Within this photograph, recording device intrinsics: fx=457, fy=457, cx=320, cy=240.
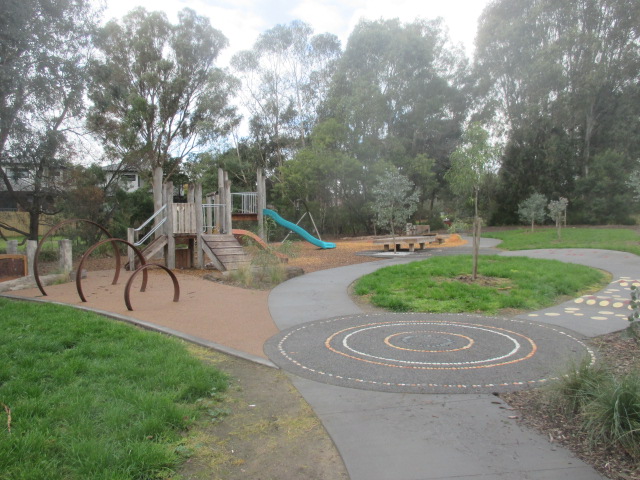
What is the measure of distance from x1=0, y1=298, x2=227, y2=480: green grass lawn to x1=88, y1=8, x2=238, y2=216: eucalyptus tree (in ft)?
71.1

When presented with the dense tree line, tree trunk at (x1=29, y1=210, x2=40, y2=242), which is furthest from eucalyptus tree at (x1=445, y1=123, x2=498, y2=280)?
tree trunk at (x1=29, y1=210, x2=40, y2=242)

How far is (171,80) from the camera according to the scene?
28047 mm

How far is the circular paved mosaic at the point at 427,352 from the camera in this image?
3895 mm

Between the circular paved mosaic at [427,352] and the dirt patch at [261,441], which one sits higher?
the circular paved mosaic at [427,352]

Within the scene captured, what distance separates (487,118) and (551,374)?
1238 inches

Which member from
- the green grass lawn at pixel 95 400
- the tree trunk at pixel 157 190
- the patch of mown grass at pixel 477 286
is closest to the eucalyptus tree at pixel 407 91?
the tree trunk at pixel 157 190

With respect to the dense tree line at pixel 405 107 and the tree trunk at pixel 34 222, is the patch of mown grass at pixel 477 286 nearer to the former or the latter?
the tree trunk at pixel 34 222

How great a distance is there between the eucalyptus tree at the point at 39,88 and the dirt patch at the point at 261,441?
31.7ft

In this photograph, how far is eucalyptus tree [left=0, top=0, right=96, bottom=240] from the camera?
9.93 meters

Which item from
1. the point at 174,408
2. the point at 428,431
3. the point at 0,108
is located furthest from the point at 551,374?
the point at 0,108

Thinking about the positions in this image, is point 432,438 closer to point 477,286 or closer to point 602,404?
point 602,404

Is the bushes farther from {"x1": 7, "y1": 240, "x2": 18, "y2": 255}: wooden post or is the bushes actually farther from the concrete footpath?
{"x1": 7, "y1": 240, "x2": 18, "y2": 255}: wooden post

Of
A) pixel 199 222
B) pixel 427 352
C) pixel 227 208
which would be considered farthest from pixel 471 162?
pixel 427 352

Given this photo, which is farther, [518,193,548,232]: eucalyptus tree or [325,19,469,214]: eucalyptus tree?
[325,19,469,214]: eucalyptus tree
